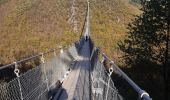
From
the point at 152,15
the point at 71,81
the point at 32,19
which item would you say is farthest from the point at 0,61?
the point at 71,81

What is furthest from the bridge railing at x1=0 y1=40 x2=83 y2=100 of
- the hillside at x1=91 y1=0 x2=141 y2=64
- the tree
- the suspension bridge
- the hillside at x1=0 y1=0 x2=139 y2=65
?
the hillside at x1=91 y1=0 x2=141 y2=64

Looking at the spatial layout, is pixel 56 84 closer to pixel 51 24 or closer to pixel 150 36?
pixel 150 36

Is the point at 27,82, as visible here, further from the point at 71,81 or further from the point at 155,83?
the point at 155,83

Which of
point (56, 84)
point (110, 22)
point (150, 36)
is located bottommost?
point (110, 22)

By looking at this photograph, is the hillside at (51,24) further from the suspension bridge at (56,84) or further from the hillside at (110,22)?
the suspension bridge at (56,84)

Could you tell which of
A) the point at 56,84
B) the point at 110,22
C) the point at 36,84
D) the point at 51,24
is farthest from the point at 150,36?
the point at 110,22

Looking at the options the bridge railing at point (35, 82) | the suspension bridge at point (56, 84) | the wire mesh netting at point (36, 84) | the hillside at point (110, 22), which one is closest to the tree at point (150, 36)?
the suspension bridge at point (56, 84)

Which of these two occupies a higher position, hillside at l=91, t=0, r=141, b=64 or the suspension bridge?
the suspension bridge

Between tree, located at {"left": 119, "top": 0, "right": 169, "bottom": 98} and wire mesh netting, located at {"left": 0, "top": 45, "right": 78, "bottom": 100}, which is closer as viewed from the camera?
wire mesh netting, located at {"left": 0, "top": 45, "right": 78, "bottom": 100}

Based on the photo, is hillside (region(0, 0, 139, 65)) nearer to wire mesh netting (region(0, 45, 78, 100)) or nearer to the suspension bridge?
wire mesh netting (region(0, 45, 78, 100))
